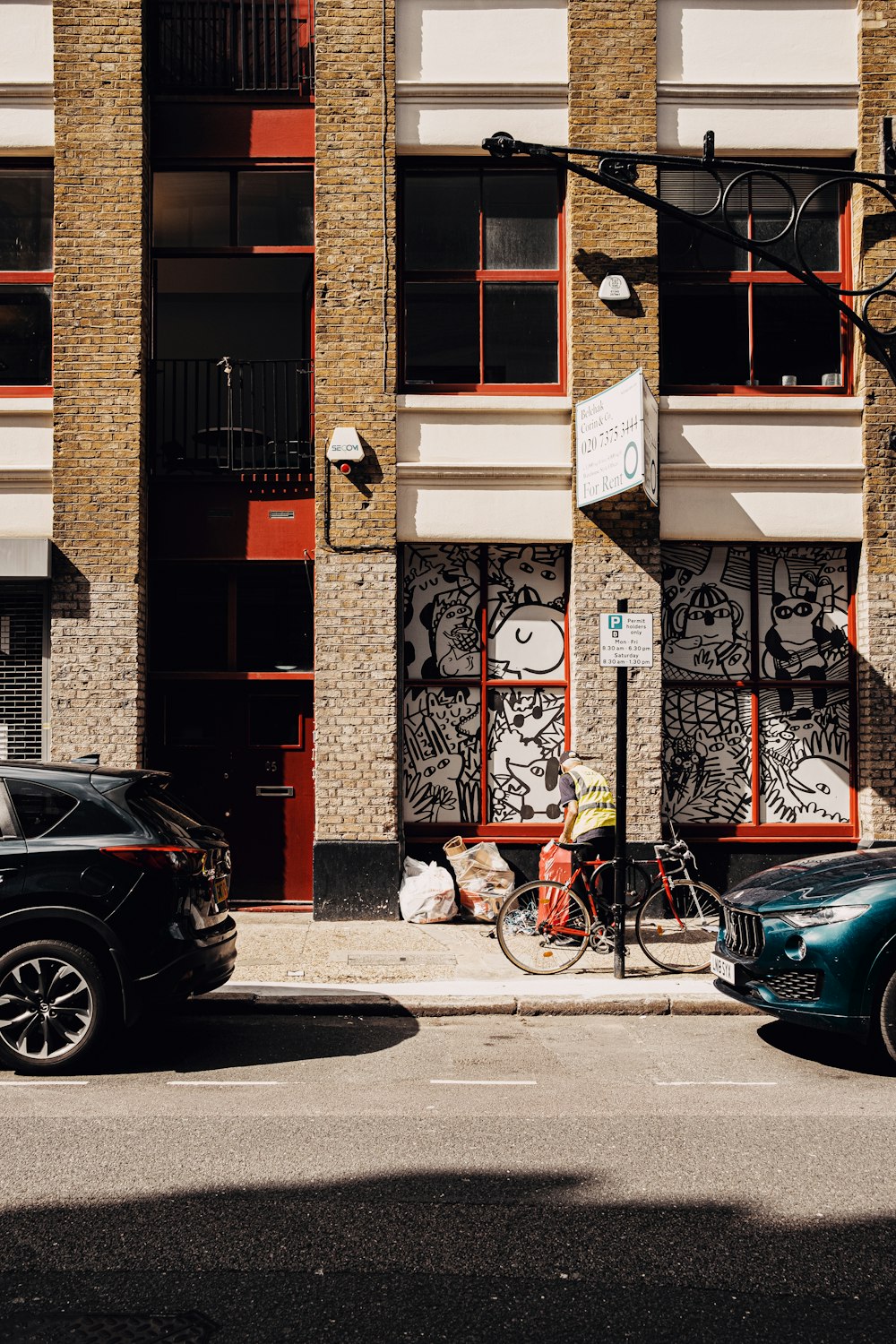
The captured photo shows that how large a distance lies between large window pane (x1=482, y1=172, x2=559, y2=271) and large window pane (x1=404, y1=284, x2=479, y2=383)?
0.58m

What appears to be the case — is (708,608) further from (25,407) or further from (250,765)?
(25,407)

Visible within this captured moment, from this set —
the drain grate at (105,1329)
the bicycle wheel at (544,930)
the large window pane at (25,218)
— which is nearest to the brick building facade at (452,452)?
the large window pane at (25,218)

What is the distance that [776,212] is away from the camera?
13.1 metres

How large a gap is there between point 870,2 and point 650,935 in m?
10.1

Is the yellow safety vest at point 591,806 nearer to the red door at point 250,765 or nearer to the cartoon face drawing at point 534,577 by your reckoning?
the cartoon face drawing at point 534,577

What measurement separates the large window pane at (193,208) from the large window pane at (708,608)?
6013 mm

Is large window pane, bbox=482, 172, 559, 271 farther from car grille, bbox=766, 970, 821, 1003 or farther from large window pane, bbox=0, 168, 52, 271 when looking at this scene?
car grille, bbox=766, 970, 821, 1003

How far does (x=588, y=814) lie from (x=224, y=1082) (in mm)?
4689

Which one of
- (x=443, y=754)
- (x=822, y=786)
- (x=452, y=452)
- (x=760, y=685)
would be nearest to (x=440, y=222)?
(x=452, y=452)

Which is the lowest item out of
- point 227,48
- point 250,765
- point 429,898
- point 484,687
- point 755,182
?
point 429,898

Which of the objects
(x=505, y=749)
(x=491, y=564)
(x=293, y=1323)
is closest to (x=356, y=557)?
(x=491, y=564)

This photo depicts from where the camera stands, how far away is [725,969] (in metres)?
7.61

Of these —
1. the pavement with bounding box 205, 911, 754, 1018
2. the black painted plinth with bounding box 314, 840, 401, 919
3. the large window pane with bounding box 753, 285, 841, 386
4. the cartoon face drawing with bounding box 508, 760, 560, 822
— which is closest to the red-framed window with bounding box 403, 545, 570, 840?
the cartoon face drawing with bounding box 508, 760, 560, 822

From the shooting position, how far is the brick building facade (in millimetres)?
12477
